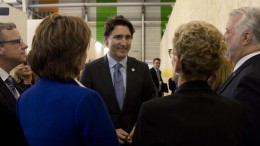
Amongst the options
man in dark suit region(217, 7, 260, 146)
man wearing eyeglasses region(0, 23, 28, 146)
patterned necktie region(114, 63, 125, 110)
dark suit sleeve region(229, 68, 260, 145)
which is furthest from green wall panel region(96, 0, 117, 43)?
dark suit sleeve region(229, 68, 260, 145)

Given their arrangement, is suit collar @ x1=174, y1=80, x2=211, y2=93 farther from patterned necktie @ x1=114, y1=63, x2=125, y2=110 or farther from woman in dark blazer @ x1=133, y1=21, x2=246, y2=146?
patterned necktie @ x1=114, y1=63, x2=125, y2=110

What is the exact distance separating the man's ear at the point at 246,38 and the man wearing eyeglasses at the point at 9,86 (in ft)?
4.18

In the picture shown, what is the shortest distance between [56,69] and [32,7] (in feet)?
47.9

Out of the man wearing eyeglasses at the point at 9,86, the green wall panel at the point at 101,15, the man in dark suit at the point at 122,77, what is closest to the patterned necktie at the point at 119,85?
the man in dark suit at the point at 122,77

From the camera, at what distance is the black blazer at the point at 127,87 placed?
219 centimetres

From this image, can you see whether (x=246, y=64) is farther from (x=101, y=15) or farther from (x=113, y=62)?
(x=101, y=15)

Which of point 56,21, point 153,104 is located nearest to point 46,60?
point 56,21

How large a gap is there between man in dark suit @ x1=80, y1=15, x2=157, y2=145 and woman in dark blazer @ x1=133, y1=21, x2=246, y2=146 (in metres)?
0.91

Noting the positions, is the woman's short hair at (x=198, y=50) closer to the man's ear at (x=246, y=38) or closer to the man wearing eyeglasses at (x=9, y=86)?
the man's ear at (x=246, y=38)

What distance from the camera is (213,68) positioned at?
129cm

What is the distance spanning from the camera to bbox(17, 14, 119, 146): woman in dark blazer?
1.15 meters

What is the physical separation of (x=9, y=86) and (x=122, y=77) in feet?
2.52

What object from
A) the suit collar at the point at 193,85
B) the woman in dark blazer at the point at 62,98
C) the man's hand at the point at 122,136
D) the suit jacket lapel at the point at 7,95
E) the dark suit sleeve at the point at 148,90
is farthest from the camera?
the dark suit sleeve at the point at 148,90

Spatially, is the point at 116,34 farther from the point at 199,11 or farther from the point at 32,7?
the point at 32,7
